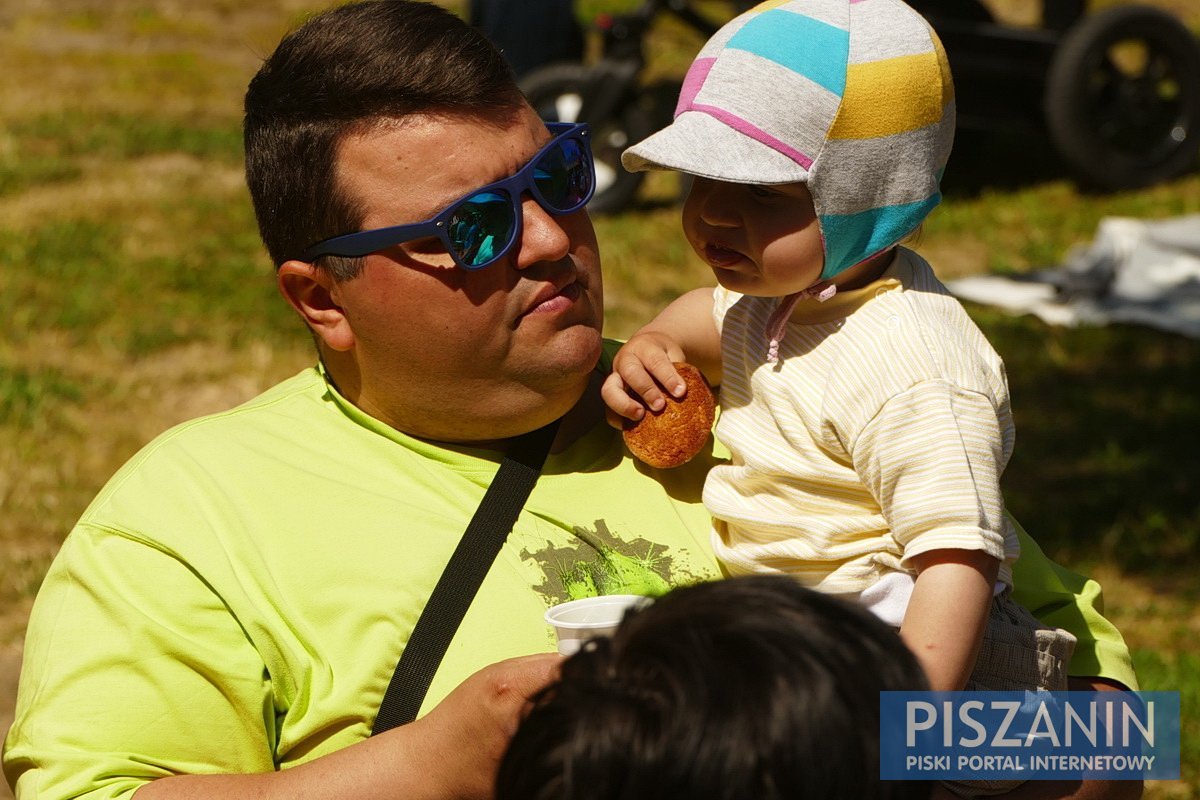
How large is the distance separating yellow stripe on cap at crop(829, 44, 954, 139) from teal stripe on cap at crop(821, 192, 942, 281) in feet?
0.38

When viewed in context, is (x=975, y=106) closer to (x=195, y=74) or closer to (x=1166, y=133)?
(x=1166, y=133)

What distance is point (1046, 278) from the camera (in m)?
6.94

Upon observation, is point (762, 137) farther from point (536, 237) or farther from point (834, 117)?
point (536, 237)

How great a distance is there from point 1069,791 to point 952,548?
0.52 meters

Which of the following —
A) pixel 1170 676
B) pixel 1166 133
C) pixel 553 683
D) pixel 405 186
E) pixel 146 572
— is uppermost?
pixel 405 186

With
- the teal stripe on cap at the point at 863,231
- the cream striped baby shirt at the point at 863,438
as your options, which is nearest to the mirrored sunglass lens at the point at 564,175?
the cream striped baby shirt at the point at 863,438

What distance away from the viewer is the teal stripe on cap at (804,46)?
1957 millimetres

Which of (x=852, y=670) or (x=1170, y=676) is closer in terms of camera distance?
(x=852, y=670)

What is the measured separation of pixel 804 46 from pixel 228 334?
4735 mm

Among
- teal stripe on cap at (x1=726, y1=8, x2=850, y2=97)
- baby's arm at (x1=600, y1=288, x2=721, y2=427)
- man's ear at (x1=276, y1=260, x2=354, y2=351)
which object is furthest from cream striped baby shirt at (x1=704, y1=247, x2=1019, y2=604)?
man's ear at (x1=276, y1=260, x2=354, y2=351)

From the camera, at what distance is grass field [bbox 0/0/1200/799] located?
15.5 feet

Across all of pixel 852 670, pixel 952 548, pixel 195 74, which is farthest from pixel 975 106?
pixel 852 670

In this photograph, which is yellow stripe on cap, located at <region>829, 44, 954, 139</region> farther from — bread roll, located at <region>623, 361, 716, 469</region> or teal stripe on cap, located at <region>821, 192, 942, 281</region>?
bread roll, located at <region>623, 361, 716, 469</region>

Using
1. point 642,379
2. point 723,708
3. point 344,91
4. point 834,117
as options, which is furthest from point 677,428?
point 723,708
